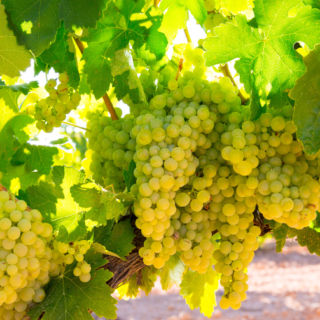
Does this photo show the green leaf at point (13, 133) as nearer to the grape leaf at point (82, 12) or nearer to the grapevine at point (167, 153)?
the grapevine at point (167, 153)

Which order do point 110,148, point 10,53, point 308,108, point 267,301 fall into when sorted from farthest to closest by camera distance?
point 267,301, point 110,148, point 10,53, point 308,108

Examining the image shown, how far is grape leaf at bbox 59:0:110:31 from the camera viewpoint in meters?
0.63

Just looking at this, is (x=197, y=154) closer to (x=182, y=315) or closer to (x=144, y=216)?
(x=144, y=216)


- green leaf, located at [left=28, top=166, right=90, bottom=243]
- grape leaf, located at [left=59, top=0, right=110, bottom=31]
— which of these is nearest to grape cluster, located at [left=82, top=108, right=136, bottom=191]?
green leaf, located at [left=28, top=166, right=90, bottom=243]

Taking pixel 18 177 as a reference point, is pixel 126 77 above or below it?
above

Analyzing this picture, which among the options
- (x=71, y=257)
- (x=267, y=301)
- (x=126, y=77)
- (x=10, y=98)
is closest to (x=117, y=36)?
(x=126, y=77)

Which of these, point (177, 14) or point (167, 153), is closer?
point (167, 153)

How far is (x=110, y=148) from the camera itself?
760mm

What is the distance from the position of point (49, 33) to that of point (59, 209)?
0.31 m

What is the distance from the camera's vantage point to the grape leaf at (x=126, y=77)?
2.27 feet

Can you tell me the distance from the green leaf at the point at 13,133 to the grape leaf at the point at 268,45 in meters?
0.53

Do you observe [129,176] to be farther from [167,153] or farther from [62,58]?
[62,58]

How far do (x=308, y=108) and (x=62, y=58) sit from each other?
0.53 meters

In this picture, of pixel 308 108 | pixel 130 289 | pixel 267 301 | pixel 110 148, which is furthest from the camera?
pixel 267 301
